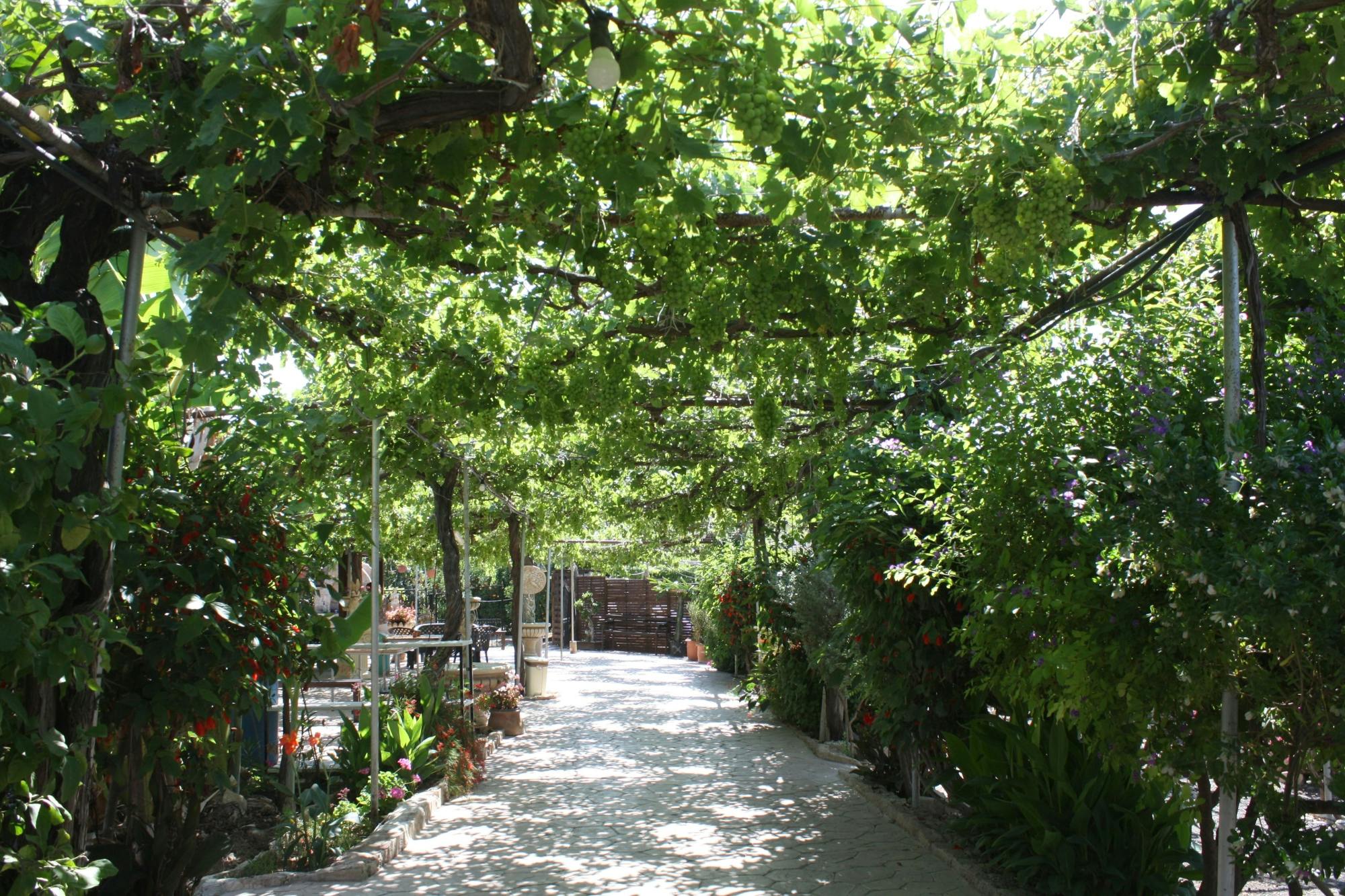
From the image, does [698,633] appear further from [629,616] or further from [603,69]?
[603,69]

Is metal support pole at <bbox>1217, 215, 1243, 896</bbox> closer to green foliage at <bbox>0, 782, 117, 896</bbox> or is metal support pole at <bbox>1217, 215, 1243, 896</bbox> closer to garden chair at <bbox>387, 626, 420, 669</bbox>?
green foliage at <bbox>0, 782, 117, 896</bbox>

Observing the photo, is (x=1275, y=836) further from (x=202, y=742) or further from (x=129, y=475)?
(x=129, y=475)

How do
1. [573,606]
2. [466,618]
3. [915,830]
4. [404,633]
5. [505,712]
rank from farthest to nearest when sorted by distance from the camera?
[573,606], [404,633], [505,712], [466,618], [915,830]

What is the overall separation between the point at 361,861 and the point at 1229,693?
180 inches

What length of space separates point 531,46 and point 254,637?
2555 millimetres

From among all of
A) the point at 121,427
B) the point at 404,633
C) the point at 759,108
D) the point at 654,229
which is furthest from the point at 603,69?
the point at 404,633

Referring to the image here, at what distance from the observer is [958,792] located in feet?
19.7

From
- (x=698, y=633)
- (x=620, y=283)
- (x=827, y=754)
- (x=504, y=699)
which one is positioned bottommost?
(x=827, y=754)

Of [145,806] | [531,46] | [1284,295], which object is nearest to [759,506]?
[1284,295]

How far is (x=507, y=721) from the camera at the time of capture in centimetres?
1191

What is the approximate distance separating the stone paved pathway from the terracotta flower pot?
0.30 m

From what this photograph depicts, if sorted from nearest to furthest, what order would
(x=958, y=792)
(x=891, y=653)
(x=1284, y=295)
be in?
(x=1284, y=295)
(x=958, y=792)
(x=891, y=653)

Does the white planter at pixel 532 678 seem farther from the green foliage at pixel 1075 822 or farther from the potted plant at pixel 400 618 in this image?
the green foliage at pixel 1075 822

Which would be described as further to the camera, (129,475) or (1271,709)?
(129,475)
